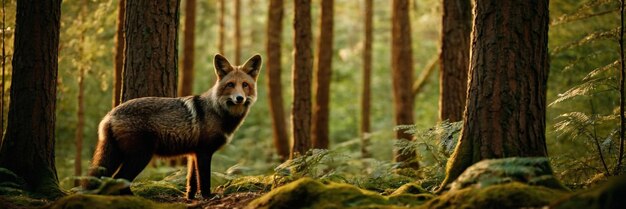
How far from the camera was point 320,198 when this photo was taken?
20.3 feet

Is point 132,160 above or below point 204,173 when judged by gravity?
above

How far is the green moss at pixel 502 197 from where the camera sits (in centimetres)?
536

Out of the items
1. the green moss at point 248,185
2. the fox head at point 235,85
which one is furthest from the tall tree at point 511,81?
the fox head at point 235,85

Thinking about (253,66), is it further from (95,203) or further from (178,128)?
(95,203)

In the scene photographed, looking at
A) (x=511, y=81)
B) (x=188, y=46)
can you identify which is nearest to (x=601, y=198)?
(x=511, y=81)

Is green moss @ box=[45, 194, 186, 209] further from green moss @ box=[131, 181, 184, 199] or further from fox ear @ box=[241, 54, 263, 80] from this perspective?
fox ear @ box=[241, 54, 263, 80]

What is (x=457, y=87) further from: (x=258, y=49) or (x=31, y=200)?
(x=258, y=49)

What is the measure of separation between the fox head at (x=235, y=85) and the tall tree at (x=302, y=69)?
4.72 meters

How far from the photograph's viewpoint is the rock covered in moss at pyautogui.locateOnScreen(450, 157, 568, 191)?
554 cm

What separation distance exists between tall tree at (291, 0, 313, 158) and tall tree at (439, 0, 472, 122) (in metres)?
3.67

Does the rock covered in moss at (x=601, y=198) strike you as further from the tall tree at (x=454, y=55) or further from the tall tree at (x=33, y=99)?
the tall tree at (x=454, y=55)

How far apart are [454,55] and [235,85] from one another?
5.13 m

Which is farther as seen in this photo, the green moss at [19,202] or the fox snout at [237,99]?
the fox snout at [237,99]

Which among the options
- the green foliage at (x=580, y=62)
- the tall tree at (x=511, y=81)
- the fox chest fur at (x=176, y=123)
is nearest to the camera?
the tall tree at (x=511, y=81)
